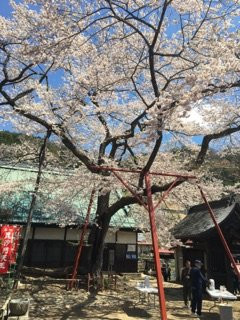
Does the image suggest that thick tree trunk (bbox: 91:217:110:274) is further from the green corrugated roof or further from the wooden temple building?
the wooden temple building

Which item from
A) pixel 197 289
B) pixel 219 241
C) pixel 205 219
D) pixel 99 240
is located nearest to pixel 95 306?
pixel 197 289

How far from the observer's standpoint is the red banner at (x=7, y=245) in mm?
10915

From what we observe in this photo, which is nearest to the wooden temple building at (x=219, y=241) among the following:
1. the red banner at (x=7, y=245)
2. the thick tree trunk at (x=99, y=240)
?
the thick tree trunk at (x=99, y=240)

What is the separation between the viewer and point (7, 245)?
1112cm

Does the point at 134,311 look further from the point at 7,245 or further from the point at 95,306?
the point at 7,245

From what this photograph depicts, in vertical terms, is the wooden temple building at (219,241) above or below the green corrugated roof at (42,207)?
below

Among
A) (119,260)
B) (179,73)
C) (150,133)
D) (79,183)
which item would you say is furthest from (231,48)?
(119,260)

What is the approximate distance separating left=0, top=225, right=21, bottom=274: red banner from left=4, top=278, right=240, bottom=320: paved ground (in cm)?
149

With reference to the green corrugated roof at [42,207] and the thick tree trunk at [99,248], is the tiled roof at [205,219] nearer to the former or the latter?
the green corrugated roof at [42,207]

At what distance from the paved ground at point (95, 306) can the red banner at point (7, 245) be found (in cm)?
149

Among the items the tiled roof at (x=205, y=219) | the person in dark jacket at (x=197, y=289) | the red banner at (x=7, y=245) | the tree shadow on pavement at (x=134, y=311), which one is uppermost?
the tiled roof at (x=205, y=219)

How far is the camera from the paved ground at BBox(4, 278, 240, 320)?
9.72 meters

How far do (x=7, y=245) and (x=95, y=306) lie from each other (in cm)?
355

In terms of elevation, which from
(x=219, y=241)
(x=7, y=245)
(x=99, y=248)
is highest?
(x=219, y=241)
